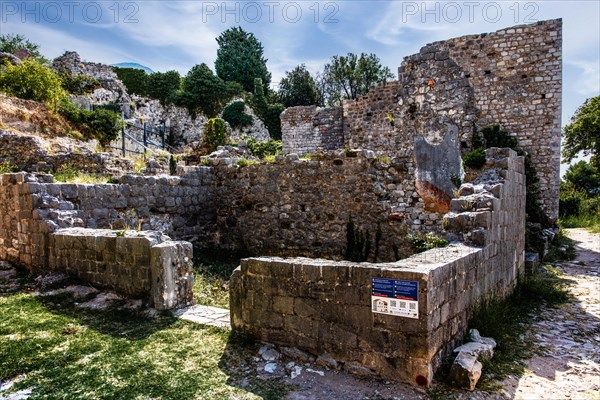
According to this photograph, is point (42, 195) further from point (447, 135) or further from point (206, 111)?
point (206, 111)

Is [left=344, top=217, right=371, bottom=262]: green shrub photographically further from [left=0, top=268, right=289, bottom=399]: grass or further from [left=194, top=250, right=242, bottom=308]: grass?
[left=0, top=268, right=289, bottom=399]: grass

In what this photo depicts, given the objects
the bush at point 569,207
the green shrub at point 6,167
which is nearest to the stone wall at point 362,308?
the green shrub at point 6,167

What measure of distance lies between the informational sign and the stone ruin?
0.01 m

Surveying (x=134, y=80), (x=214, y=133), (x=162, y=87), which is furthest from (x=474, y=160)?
(x=134, y=80)

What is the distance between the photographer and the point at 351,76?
39.8m

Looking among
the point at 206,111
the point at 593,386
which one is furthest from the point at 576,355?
the point at 206,111

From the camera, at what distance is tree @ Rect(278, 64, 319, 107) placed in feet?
126

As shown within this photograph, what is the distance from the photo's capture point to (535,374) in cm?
411

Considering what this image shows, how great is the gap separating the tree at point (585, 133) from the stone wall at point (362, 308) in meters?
25.3

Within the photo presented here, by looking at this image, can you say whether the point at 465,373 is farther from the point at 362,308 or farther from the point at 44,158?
the point at 44,158

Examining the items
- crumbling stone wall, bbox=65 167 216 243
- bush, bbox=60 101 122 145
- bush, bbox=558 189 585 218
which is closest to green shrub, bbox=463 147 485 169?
crumbling stone wall, bbox=65 167 216 243

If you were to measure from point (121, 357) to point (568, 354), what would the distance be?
5.07 meters

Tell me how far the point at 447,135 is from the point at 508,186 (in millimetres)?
4608

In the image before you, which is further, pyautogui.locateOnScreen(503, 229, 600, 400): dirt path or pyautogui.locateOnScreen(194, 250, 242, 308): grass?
pyautogui.locateOnScreen(194, 250, 242, 308): grass
